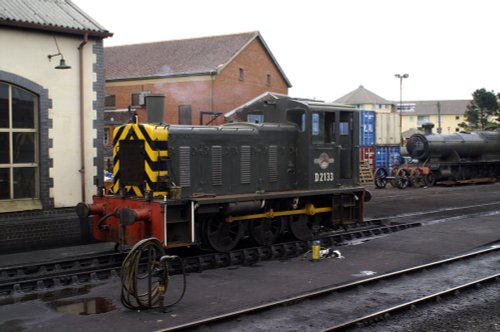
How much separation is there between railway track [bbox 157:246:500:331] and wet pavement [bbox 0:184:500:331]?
0.41 meters

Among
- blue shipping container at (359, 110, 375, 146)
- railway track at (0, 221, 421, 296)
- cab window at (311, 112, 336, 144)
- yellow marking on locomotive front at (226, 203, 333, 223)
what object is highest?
blue shipping container at (359, 110, 375, 146)

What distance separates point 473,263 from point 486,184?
78.0ft

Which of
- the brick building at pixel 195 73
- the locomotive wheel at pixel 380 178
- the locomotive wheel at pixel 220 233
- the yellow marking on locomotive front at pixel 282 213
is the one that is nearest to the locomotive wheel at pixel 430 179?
the locomotive wheel at pixel 380 178

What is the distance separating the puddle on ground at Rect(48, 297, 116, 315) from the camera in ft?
24.5

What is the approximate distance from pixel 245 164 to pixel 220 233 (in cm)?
155

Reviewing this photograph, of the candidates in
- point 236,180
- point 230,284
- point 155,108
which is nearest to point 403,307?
point 230,284

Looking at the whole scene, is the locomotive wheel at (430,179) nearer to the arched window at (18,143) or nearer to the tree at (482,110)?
the arched window at (18,143)

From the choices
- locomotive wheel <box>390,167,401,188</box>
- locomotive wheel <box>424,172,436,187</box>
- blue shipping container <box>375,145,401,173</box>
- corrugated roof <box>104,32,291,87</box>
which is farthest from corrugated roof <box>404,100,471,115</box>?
locomotive wheel <box>390,167,401,188</box>

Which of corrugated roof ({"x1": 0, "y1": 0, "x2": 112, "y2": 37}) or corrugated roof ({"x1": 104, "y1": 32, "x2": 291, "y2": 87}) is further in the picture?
corrugated roof ({"x1": 104, "y1": 32, "x2": 291, "y2": 87})

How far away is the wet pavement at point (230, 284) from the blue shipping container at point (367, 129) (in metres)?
17.8

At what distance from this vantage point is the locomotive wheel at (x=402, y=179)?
29.7 m

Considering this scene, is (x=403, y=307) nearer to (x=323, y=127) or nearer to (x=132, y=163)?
(x=323, y=127)

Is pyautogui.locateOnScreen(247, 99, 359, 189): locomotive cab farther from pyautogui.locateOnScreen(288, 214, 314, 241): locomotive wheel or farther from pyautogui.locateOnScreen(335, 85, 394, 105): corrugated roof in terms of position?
pyautogui.locateOnScreen(335, 85, 394, 105): corrugated roof

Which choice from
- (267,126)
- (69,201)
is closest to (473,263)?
(267,126)
